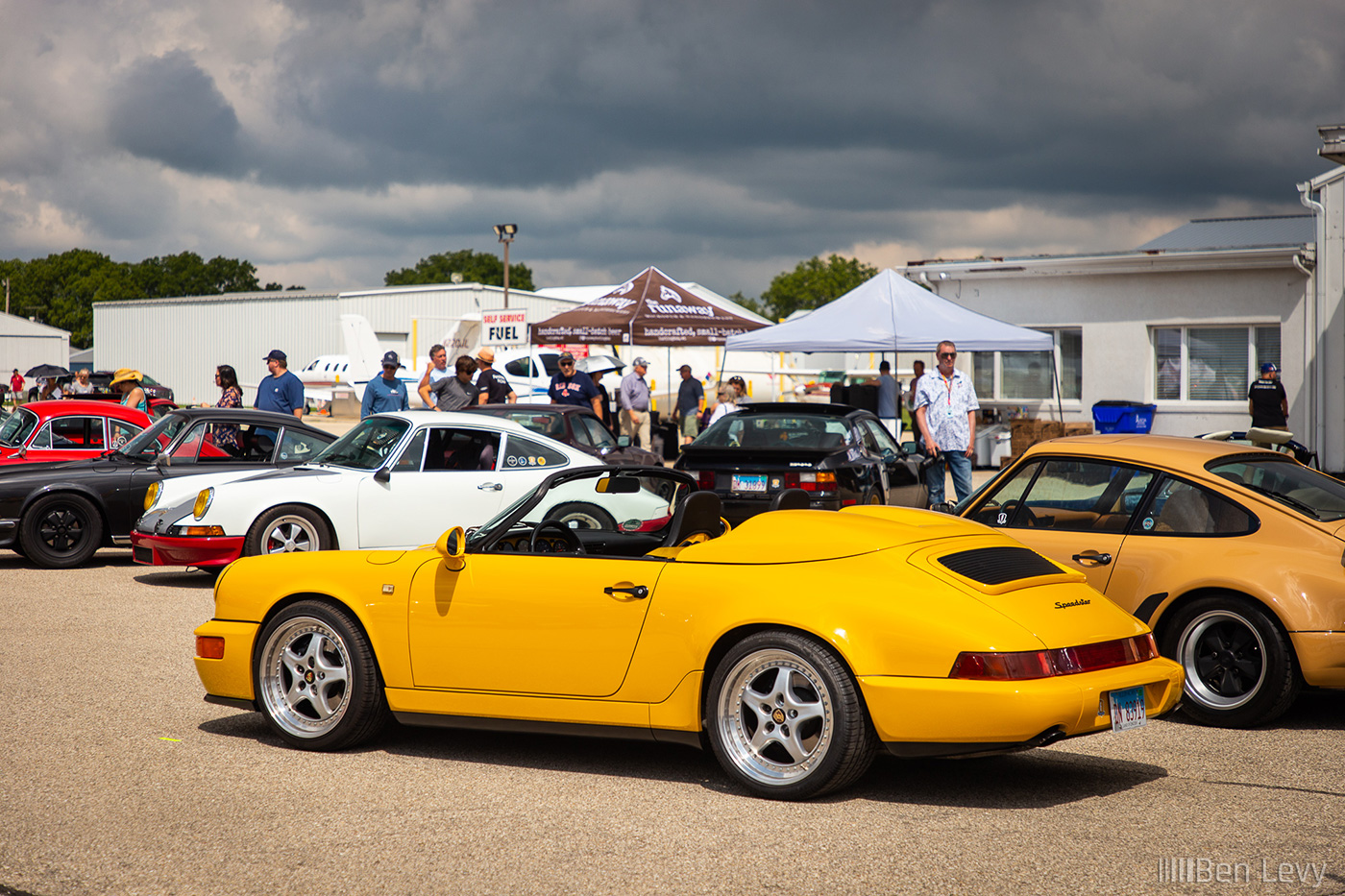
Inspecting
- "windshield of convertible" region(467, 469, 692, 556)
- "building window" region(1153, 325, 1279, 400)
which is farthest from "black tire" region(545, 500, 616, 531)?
"building window" region(1153, 325, 1279, 400)

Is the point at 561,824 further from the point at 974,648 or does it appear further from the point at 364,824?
the point at 974,648

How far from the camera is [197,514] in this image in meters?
10.1

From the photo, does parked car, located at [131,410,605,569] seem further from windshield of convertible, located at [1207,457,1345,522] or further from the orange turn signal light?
windshield of convertible, located at [1207,457,1345,522]

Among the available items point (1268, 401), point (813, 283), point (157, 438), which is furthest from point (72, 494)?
point (813, 283)

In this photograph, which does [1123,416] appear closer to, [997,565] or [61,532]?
[61,532]

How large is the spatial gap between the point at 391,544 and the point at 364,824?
20.3 feet

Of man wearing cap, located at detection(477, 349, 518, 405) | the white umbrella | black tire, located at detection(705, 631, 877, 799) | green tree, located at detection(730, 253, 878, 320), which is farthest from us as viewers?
green tree, located at detection(730, 253, 878, 320)

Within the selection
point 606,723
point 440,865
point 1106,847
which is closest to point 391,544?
point 606,723

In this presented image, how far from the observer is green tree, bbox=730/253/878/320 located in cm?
12269

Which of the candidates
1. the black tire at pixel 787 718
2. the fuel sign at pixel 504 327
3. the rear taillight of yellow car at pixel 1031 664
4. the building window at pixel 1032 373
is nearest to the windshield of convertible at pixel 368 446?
the black tire at pixel 787 718

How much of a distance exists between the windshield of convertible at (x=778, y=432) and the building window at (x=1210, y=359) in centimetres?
1340

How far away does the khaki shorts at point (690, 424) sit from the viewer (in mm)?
24487

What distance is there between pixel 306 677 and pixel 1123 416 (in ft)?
64.6

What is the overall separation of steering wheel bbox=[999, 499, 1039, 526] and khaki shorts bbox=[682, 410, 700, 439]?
55.6 ft
